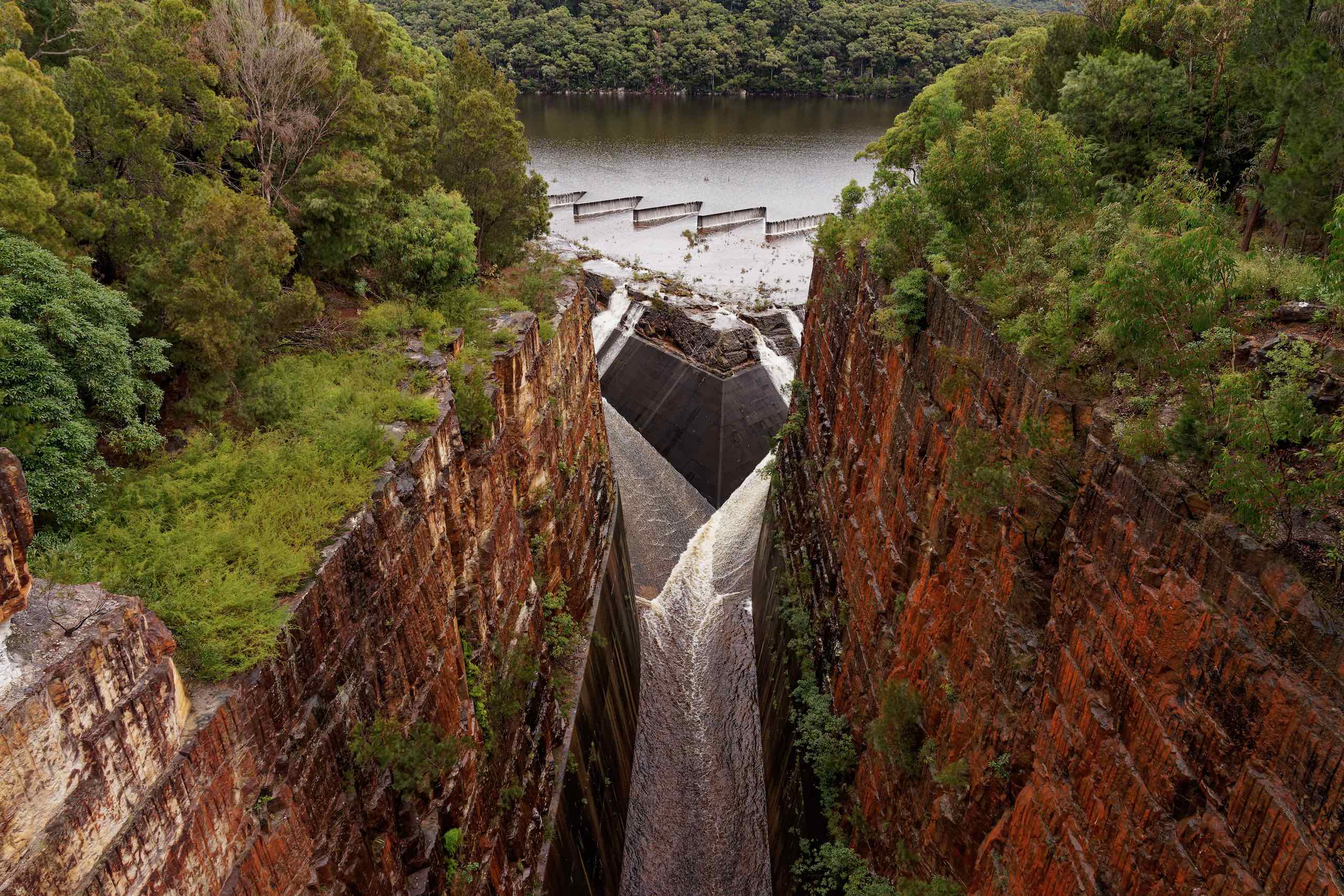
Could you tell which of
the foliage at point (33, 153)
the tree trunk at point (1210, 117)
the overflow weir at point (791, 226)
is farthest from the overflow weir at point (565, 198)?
the foliage at point (33, 153)

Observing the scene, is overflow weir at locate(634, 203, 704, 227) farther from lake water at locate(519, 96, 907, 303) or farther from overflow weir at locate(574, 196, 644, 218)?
overflow weir at locate(574, 196, 644, 218)

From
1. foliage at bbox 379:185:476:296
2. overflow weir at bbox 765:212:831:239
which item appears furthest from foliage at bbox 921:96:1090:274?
overflow weir at bbox 765:212:831:239

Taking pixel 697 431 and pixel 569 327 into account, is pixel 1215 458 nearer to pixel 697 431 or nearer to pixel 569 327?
pixel 569 327

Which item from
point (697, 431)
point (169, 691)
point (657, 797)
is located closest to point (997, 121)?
point (169, 691)

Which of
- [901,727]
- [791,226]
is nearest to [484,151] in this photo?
[901,727]

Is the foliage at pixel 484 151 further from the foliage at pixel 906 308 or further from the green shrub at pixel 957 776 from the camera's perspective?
the green shrub at pixel 957 776

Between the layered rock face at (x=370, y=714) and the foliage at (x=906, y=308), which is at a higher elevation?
the foliage at (x=906, y=308)
